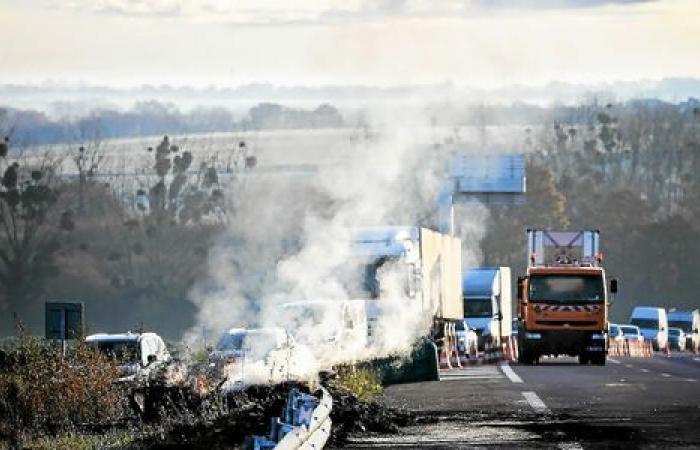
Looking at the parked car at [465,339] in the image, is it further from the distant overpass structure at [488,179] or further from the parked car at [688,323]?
the parked car at [688,323]

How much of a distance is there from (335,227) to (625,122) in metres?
130

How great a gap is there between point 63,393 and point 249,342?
28.1 feet

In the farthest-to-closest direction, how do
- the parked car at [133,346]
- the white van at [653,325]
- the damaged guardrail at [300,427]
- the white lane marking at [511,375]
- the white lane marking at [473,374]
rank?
the white van at [653,325]
the white lane marking at [473,374]
the white lane marking at [511,375]
the parked car at [133,346]
the damaged guardrail at [300,427]

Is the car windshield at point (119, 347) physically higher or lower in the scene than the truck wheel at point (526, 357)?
higher

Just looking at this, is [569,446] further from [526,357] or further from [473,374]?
[526,357]

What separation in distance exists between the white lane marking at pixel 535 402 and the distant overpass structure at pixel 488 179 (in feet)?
177

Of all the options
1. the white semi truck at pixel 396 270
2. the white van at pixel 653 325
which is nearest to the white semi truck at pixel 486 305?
the white semi truck at pixel 396 270

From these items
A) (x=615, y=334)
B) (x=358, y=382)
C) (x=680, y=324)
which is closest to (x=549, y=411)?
(x=358, y=382)

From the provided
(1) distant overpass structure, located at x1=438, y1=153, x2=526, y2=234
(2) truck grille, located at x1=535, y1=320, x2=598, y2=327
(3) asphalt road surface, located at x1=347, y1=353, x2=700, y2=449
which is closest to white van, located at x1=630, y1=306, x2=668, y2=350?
(1) distant overpass structure, located at x1=438, y1=153, x2=526, y2=234

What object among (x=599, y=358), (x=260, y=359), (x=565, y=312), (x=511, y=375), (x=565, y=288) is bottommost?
(x=511, y=375)

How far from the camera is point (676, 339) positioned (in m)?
104

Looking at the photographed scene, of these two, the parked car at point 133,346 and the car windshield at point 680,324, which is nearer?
the parked car at point 133,346

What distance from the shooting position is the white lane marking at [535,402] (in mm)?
28953

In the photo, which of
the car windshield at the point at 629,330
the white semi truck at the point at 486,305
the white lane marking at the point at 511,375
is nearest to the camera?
the white lane marking at the point at 511,375
